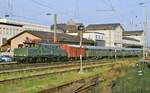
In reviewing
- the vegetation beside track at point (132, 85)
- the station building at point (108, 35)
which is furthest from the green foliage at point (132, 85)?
the station building at point (108, 35)

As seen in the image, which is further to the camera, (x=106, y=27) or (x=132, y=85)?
(x=106, y=27)

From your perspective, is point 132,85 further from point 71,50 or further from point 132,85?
point 71,50

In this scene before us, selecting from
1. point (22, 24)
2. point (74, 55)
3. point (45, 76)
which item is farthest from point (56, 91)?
point (22, 24)

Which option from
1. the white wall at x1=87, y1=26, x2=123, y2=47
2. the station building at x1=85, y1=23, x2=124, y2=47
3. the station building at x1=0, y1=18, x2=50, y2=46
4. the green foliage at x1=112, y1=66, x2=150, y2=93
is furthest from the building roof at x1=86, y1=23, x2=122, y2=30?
the green foliage at x1=112, y1=66, x2=150, y2=93

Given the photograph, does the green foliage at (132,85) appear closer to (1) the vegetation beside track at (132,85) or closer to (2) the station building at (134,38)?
(1) the vegetation beside track at (132,85)

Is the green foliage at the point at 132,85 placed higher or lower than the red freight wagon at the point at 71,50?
lower

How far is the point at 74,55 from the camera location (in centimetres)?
5441

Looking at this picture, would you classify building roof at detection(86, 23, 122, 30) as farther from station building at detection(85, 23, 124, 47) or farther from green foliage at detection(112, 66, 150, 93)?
green foliage at detection(112, 66, 150, 93)

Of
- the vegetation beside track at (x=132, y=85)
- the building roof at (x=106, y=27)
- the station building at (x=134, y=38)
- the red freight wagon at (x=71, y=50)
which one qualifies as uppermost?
the building roof at (x=106, y=27)

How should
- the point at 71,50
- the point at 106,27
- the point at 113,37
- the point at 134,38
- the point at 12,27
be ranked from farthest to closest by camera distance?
1. the point at 134,38
2. the point at 106,27
3. the point at 113,37
4. the point at 12,27
5. the point at 71,50

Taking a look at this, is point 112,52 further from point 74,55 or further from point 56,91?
point 56,91

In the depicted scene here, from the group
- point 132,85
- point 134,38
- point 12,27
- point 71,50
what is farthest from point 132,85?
point 134,38

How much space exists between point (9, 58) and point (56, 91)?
113ft

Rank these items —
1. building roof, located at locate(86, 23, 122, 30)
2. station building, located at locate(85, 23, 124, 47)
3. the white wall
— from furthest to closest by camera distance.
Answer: building roof, located at locate(86, 23, 122, 30) < the white wall < station building, located at locate(85, 23, 124, 47)
